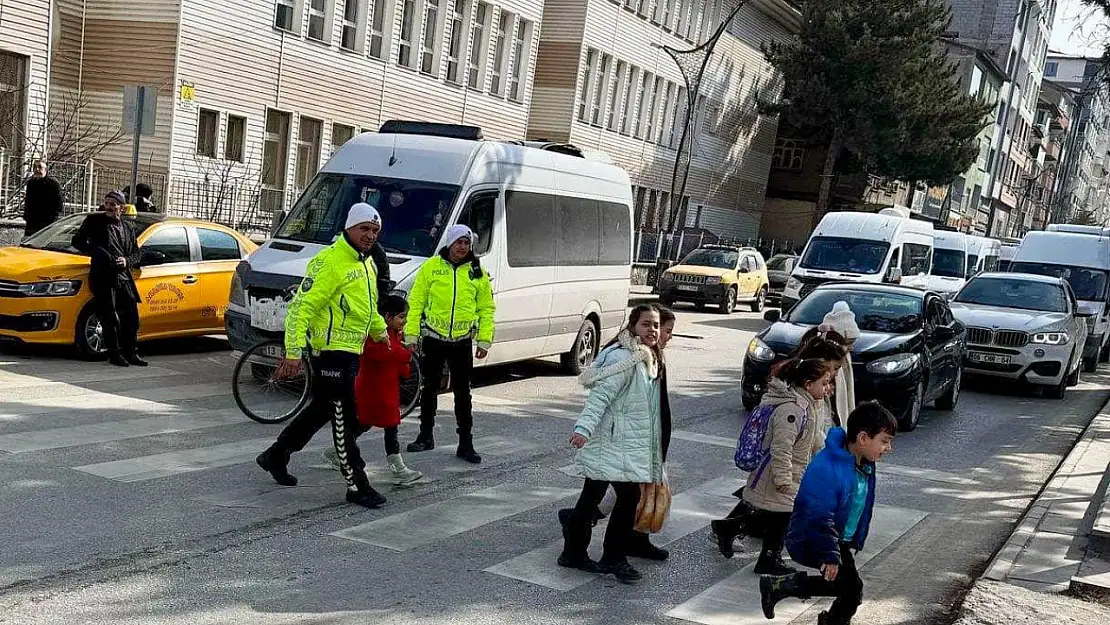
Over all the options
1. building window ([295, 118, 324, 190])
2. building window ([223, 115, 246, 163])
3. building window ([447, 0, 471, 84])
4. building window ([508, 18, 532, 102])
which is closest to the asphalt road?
building window ([223, 115, 246, 163])

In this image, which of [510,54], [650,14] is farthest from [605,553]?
[650,14]

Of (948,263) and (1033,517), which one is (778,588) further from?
(948,263)

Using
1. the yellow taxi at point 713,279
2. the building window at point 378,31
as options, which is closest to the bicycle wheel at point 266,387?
the building window at point 378,31

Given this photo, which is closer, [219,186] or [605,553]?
[605,553]

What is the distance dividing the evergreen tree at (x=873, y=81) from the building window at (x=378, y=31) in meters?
25.8

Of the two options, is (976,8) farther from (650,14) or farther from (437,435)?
(437,435)

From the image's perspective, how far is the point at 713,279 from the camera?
92.0ft

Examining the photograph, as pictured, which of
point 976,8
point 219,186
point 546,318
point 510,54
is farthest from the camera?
point 976,8

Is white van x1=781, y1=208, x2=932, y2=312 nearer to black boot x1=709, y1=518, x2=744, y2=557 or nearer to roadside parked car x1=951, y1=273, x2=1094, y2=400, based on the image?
roadside parked car x1=951, y1=273, x2=1094, y2=400

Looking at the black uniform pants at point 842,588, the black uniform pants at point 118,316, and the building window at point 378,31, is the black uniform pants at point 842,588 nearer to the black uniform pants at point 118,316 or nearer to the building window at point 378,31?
the black uniform pants at point 118,316

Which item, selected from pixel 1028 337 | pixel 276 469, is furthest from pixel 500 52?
pixel 276 469

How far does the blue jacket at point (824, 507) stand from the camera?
4848 mm

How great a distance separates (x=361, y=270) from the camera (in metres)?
7.23

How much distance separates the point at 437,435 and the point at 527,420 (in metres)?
1.33
